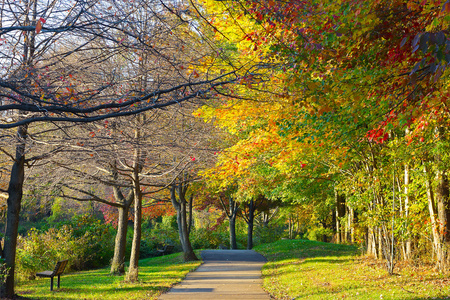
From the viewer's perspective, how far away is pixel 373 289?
30.2ft

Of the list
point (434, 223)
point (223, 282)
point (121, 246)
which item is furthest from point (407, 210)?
point (121, 246)

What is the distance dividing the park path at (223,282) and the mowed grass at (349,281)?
1.33 feet

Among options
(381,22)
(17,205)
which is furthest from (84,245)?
(381,22)

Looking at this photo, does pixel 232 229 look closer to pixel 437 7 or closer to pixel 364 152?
pixel 364 152

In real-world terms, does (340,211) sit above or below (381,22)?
below

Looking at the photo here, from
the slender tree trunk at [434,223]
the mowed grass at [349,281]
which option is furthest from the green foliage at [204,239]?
the slender tree trunk at [434,223]

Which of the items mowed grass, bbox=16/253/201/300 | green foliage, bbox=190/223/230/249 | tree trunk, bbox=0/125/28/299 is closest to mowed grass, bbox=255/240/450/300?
mowed grass, bbox=16/253/201/300

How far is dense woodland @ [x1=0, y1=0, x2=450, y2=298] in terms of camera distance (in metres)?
6.21

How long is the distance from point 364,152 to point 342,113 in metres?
4.79

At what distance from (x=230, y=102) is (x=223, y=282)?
216 inches

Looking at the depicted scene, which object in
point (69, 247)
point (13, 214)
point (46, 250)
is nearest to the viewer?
point (13, 214)

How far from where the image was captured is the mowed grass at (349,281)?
28.4ft

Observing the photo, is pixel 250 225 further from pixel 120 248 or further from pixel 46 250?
pixel 46 250

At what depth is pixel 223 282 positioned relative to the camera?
11602 mm
